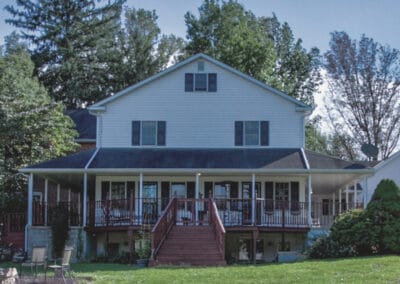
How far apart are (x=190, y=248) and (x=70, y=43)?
1405 inches

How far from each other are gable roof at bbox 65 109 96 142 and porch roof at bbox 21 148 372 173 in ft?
29.2

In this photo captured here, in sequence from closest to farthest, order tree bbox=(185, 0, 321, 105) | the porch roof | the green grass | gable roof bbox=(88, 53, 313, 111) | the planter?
the green grass, the planter, the porch roof, gable roof bbox=(88, 53, 313, 111), tree bbox=(185, 0, 321, 105)

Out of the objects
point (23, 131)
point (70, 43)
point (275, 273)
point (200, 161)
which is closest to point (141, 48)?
point (70, 43)

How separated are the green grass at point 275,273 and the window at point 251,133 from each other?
9.68 meters

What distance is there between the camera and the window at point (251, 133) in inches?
1220

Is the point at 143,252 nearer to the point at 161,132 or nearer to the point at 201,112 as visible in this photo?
the point at 161,132

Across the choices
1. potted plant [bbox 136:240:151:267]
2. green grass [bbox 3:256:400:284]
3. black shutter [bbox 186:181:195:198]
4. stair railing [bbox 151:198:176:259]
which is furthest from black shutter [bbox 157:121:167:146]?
green grass [bbox 3:256:400:284]

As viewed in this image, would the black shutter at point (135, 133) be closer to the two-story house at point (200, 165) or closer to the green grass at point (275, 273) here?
the two-story house at point (200, 165)

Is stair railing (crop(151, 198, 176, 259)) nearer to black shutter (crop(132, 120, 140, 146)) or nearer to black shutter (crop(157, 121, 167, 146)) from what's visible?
black shutter (crop(157, 121, 167, 146))

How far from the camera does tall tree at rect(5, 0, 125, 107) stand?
179ft

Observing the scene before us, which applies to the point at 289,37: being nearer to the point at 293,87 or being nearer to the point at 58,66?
the point at 293,87

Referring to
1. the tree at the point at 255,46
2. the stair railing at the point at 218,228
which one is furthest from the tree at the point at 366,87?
the stair railing at the point at 218,228

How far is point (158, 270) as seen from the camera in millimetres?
20547

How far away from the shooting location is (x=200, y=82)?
3139 cm
